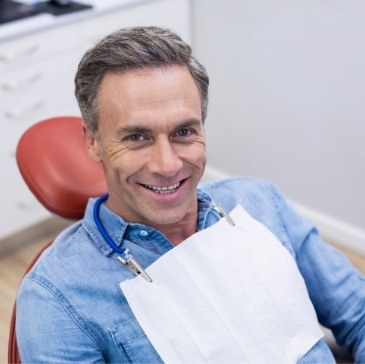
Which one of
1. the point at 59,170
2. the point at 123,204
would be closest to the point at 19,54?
the point at 59,170

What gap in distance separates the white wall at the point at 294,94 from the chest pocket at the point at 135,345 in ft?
4.57

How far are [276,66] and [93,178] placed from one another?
132 centimetres

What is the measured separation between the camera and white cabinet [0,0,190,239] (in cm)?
229

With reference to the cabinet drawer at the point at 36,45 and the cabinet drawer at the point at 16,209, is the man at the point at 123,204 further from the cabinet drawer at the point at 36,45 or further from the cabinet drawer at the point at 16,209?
the cabinet drawer at the point at 16,209

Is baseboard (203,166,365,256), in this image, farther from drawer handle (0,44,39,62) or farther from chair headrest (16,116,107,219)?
chair headrest (16,116,107,219)

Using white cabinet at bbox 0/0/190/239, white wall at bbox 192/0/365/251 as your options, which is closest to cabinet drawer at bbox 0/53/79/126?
white cabinet at bbox 0/0/190/239

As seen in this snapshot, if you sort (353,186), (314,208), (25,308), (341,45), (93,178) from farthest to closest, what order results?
1. (314,208)
2. (353,186)
3. (341,45)
4. (93,178)
5. (25,308)

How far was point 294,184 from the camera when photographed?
2648mm

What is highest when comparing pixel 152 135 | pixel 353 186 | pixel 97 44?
pixel 97 44

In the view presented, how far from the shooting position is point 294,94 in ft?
8.11

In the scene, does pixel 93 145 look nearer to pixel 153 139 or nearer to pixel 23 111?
pixel 153 139

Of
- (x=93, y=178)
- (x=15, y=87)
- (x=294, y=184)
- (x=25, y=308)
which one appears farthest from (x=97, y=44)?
(x=294, y=184)

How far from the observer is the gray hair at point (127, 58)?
43.5 inches

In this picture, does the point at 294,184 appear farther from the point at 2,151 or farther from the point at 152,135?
the point at 152,135
